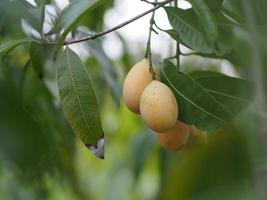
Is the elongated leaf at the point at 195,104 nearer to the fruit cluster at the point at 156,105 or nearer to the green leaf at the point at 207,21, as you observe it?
the fruit cluster at the point at 156,105

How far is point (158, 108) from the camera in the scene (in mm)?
724

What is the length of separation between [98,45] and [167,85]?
53cm

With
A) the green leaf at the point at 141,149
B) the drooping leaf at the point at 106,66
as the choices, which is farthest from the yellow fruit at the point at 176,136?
the green leaf at the point at 141,149

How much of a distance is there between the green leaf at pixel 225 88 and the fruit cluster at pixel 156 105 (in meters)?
0.06

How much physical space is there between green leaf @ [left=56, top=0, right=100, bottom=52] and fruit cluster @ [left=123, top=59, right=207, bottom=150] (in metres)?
0.13

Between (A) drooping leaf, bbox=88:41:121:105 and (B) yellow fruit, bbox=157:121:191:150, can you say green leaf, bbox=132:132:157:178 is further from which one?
(B) yellow fruit, bbox=157:121:191:150

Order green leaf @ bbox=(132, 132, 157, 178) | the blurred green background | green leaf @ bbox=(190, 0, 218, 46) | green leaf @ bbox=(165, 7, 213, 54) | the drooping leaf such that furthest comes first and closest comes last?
1. green leaf @ bbox=(132, 132, 157, 178)
2. the drooping leaf
3. green leaf @ bbox=(165, 7, 213, 54)
4. green leaf @ bbox=(190, 0, 218, 46)
5. the blurred green background

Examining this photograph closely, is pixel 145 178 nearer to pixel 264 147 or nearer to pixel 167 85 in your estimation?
pixel 167 85

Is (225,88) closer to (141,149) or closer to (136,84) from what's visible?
(136,84)

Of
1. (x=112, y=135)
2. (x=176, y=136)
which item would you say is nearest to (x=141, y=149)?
(x=176, y=136)

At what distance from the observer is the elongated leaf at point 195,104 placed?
0.76 metres

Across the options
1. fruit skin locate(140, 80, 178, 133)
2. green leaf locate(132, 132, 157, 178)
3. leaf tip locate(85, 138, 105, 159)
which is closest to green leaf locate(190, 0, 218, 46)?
fruit skin locate(140, 80, 178, 133)

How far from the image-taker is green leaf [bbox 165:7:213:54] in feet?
2.30

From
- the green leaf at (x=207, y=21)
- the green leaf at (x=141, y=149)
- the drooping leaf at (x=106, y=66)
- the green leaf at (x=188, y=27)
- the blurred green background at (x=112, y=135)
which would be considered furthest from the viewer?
the green leaf at (x=141, y=149)
